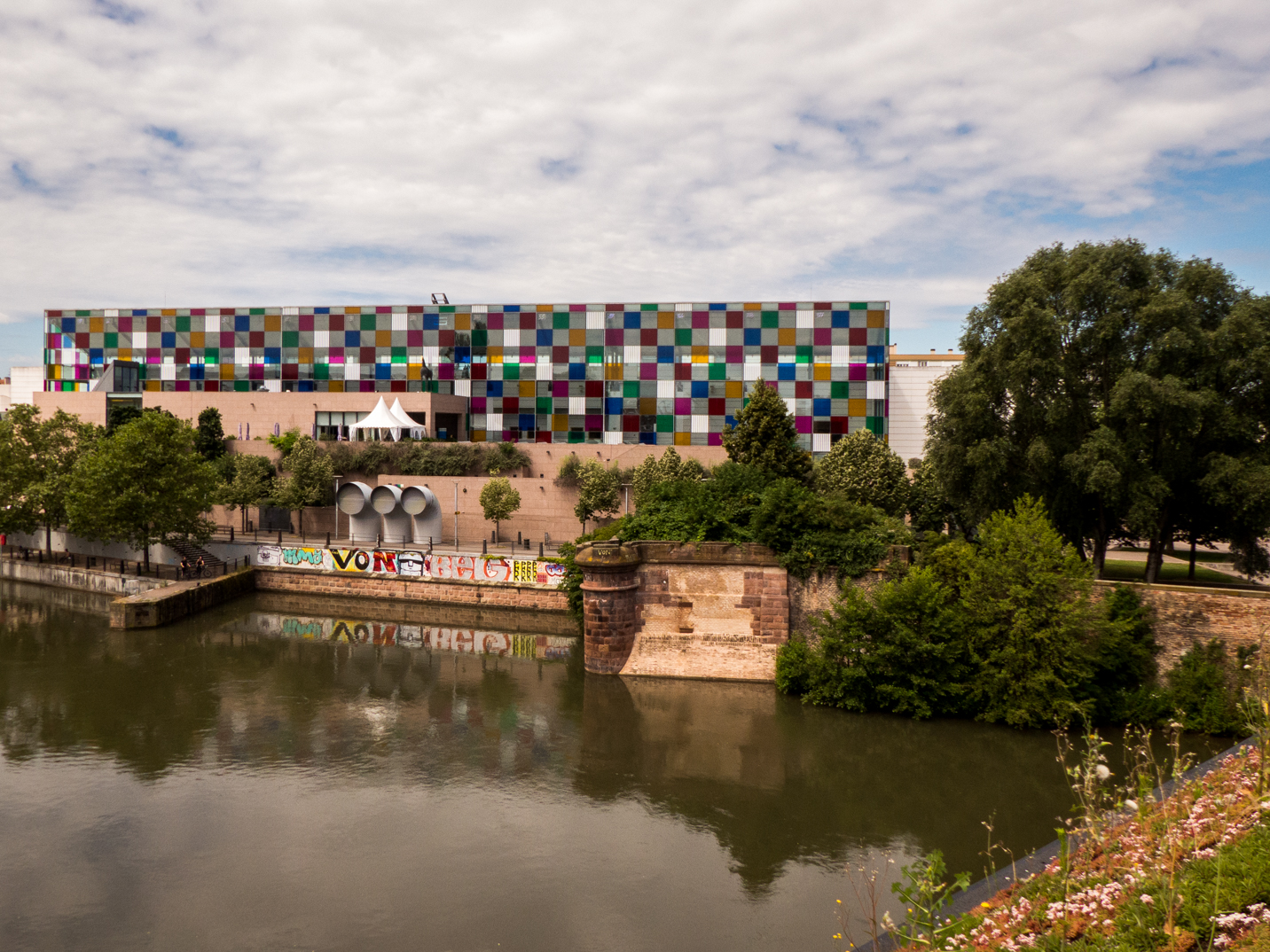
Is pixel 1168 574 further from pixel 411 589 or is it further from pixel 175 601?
pixel 175 601

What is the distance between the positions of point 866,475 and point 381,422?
112 ft

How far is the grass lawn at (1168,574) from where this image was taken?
32156 millimetres

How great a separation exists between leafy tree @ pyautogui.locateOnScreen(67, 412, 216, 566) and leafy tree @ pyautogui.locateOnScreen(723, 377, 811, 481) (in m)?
30.0

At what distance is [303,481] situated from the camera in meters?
52.9

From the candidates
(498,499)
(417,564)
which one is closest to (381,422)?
(498,499)

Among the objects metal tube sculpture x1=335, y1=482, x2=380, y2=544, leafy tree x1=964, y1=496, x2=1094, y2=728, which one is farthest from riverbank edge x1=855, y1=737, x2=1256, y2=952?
metal tube sculpture x1=335, y1=482, x2=380, y2=544

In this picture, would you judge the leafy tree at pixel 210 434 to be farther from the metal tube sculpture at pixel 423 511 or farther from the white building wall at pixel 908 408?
the white building wall at pixel 908 408

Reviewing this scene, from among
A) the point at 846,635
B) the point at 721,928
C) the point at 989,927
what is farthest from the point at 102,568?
the point at 989,927

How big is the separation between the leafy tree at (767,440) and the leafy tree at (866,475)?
1613 millimetres

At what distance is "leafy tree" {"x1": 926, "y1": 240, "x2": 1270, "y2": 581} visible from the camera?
86.6 ft

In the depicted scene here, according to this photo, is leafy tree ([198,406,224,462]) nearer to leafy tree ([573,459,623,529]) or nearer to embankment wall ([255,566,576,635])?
embankment wall ([255,566,576,635])

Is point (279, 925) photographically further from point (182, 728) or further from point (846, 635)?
point (846, 635)

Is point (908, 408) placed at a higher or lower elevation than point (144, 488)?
higher

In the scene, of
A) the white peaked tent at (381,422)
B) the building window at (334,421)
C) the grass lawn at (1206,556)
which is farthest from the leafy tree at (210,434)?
the grass lawn at (1206,556)
